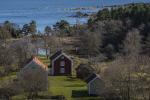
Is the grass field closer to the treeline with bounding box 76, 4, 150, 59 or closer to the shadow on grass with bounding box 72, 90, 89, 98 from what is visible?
the shadow on grass with bounding box 72, 90, 89, 98

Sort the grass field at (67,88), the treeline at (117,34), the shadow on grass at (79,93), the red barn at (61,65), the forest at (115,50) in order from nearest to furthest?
the forest at (115,50) < the grass field at (67,88) < the shadow on grass at (79,93) < the red barn at (61,65) < the treeline at (117,34)

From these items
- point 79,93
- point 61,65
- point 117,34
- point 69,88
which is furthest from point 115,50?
point 79,93

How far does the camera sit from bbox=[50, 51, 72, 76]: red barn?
165ft

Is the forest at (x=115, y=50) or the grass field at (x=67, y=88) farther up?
the forest at (x=115, y=50)

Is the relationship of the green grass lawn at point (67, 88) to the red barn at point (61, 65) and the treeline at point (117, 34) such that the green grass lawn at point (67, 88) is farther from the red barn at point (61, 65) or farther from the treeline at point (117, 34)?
the treeline at point (117, 34)

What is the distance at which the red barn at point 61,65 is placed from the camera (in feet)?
165

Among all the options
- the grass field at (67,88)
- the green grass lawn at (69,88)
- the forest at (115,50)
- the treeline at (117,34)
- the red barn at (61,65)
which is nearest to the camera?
the forest at (115,50)

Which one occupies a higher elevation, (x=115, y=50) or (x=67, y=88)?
(x=115, y=50)

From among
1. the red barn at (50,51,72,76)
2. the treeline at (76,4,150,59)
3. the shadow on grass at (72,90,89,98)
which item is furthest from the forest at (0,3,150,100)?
the shadow on grass at (72,90,89,98)

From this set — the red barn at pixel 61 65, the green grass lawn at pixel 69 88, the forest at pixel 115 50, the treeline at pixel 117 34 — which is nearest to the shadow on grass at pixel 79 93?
the green grass lawn at pixel 69 88

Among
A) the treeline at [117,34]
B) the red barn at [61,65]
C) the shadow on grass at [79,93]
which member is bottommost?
the shadow on grass at [79,93]

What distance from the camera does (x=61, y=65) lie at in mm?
50469

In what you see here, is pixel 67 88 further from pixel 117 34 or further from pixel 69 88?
pixel 117 34

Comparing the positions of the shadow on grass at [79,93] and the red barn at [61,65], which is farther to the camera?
the red barn at [61,65]
